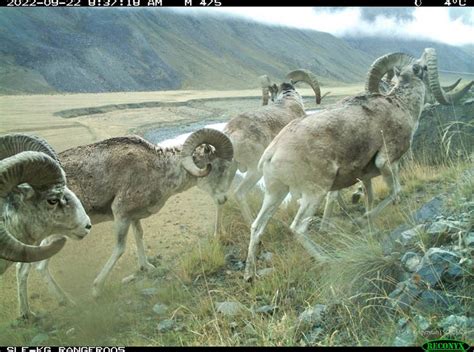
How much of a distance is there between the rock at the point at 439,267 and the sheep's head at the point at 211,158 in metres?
4.21

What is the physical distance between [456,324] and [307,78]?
8423mm

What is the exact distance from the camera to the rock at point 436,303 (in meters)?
4.77

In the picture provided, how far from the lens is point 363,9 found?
334 inches

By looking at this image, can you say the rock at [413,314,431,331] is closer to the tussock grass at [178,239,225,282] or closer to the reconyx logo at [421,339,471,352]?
the reconyx logo at [421,339,471,352]

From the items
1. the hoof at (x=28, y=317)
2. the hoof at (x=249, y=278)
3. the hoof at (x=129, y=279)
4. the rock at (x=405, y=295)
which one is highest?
the rock at (x=405, y=295)

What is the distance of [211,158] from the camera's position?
930cm

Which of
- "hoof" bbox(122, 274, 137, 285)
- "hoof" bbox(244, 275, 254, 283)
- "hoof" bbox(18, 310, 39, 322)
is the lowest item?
"hoof" bbox(122, 274, 137, 285)

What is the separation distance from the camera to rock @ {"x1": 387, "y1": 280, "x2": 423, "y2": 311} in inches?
197

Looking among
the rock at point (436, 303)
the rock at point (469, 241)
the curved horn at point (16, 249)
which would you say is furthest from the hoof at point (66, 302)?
the rock at point (469, 241)

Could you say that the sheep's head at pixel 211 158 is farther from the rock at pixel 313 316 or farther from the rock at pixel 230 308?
the rock at pixel 313 316

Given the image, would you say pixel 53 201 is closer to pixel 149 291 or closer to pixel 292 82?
pixel 149 291

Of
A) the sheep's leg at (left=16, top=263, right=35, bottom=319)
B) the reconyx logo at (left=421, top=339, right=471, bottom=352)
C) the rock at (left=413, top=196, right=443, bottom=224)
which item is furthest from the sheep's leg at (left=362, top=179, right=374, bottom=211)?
the sheep's leg at (left=16, top=263, right=35, bottom=319)

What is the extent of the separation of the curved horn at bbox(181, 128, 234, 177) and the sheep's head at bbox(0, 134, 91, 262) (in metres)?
2.60

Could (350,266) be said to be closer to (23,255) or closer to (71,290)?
(23,255)
